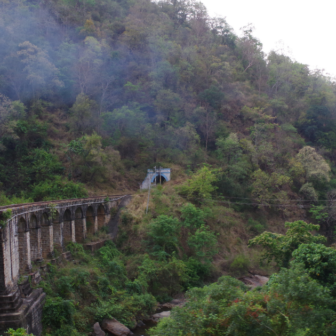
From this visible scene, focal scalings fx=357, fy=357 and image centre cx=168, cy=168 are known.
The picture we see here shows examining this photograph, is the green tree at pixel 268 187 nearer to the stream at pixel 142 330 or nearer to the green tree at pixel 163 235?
the green tree at pixel 163 235

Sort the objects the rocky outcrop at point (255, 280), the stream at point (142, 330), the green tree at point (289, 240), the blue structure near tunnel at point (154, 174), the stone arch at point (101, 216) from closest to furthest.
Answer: the green tree at point (289, 240), the stream at point (142, 330), the rocky outcrop at point (255, 280), the stone arch at point (101, 216), the blue structure near tunnel at point (154, 174)

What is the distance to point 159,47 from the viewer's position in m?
45.8

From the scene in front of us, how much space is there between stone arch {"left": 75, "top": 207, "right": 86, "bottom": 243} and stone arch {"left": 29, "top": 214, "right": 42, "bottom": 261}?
5524 mm

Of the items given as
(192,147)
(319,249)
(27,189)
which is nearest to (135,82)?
(192,147)

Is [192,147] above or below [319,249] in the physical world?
above

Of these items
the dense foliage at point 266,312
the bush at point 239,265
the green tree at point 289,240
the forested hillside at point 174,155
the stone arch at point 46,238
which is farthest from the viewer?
the bush at point 239,265

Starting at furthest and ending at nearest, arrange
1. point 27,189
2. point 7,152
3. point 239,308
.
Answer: point 7,152, point 27,189, point 239,308

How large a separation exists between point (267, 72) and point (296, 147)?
18686 mm

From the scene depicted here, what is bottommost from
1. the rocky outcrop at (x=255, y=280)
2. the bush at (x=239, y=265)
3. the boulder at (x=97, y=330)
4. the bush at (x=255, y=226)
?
the rocky outcrop at (x=255, y=280)

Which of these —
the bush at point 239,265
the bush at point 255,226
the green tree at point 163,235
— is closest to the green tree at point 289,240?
the green tree at point 163,235

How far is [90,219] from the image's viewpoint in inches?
1003

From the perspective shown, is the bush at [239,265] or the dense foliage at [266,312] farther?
the bush at [239,265]

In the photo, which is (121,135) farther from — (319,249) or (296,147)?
(319,249)

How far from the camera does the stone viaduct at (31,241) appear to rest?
13.1 meters
